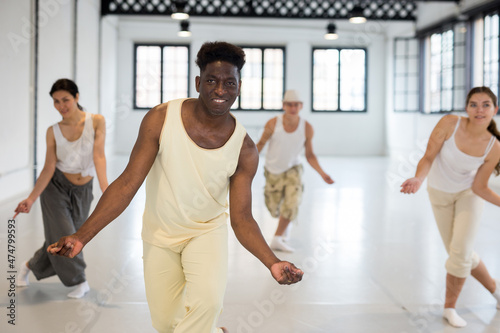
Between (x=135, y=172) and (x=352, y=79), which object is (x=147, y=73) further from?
(x=135, y=172)

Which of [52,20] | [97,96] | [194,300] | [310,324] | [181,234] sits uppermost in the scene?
[52,20]

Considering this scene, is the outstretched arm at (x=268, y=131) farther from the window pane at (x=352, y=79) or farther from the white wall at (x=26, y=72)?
the window pane at (x=352, y=79)

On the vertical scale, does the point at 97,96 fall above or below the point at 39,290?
above

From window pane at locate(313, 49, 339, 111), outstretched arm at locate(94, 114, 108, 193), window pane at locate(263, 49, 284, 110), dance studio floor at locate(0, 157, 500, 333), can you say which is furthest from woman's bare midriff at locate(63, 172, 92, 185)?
Result: window pane at locate(313, 49, 339, 111)

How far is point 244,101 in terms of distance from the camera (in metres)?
18.6

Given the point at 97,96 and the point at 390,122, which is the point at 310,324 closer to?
the point at 97,96

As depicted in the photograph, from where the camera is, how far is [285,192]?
18.4ft

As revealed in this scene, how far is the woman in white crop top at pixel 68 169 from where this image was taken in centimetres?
382

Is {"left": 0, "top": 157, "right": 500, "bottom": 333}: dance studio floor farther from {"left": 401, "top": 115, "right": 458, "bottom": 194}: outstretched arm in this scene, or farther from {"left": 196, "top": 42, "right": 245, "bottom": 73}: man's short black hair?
{"left": 196, "top": 42, "right": 245, "bottom": 73}: man's short black hair

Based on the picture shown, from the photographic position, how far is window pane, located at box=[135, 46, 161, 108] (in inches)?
711

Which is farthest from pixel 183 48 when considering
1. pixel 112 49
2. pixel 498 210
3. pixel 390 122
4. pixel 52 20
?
pixel 498 210

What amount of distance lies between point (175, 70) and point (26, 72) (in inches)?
377

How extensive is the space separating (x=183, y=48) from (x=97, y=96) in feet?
14.6

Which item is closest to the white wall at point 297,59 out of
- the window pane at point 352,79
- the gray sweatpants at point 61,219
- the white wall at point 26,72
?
the window pane at point 352,79
